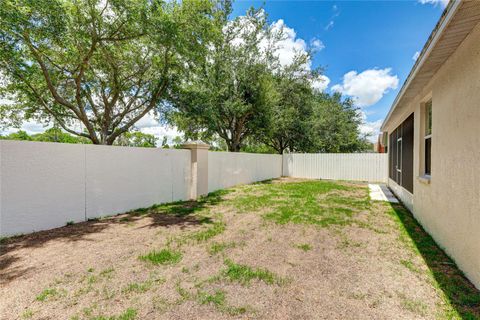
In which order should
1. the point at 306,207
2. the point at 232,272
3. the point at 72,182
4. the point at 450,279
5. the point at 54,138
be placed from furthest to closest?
the point at 54,138 < the point at 306,207 < the point at 72,182 < the point at 232,272 < the point at 450,279

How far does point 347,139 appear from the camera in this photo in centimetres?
1962

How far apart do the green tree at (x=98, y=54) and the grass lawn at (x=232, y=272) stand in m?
4.62

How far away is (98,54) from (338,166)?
13026 millimetres

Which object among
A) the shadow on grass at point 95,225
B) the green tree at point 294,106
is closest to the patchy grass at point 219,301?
the shadow on grass at point 95,225

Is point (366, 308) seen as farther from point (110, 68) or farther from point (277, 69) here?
point (277, 69)

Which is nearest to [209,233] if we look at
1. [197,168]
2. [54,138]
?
[197,168]

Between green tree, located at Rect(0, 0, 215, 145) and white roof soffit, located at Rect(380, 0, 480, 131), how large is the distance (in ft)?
18.9

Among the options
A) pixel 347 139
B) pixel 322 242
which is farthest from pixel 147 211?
pixel 347 139

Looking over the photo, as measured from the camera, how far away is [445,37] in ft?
8.50

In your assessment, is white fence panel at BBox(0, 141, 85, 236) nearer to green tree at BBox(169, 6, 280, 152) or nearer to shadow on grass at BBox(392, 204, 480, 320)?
shadow on grass at BBox(392, 204, 480, 320)

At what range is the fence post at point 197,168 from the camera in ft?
24.7

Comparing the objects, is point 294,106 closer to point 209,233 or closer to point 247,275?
point 209,233

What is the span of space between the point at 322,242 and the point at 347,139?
716 inches

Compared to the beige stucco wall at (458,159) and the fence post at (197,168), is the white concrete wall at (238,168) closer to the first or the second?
the fence post at (197,168)
